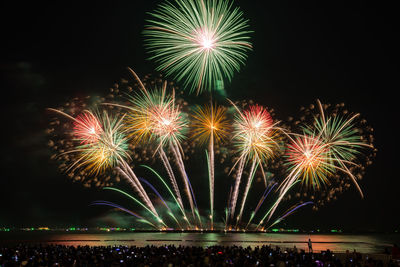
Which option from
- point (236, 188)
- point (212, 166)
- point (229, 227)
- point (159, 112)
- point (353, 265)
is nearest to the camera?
point (353, 265)

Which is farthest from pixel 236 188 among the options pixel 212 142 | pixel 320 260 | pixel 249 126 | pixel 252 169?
pixel 320 260

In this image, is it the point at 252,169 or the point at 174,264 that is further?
the point at 252,169

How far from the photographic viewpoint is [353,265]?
18234 millimetres

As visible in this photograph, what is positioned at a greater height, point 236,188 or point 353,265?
point 236,188

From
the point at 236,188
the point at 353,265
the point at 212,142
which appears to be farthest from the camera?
the point at 236,188

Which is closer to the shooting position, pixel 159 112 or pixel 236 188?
pixel 159 112

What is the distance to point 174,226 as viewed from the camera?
129250 millimetres

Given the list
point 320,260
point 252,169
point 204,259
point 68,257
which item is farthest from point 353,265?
point 252,169

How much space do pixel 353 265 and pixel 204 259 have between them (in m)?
7.28

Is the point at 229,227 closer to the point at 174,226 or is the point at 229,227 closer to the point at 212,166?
the point at 174,226

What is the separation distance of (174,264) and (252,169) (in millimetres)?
28559

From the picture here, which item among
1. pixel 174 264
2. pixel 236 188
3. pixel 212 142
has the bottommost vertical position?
pixel 174 264

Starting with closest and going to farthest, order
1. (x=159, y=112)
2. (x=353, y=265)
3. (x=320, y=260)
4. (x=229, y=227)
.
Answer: (x=353, y=265) < (x=320, y=260) < (x=159, y=112) < (x=229, y=227)

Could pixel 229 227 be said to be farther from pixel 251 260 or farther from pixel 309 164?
pixel 251 260
